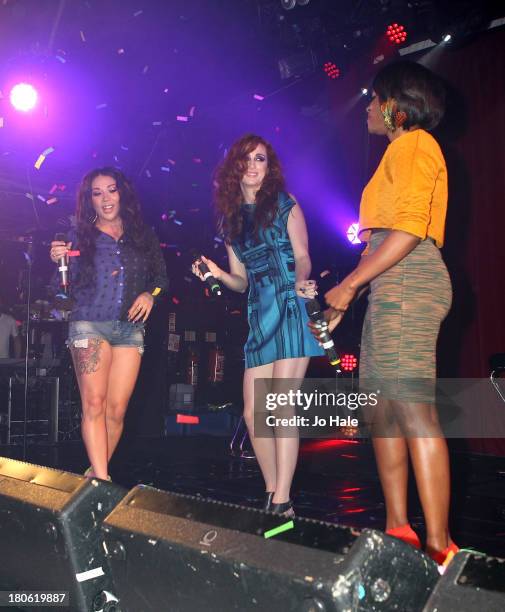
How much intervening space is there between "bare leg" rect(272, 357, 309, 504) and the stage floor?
1.40 ft

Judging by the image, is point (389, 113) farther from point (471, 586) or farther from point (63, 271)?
point (63, 271)

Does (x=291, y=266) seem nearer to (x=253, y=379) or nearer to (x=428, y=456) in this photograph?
(x=253, y=379)

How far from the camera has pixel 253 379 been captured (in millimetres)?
3074

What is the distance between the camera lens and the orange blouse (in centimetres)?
221

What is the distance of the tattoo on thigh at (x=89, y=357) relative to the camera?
3.46 meters

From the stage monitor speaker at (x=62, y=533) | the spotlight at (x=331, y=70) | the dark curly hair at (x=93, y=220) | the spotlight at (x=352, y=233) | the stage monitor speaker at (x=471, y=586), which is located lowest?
the stage monitor speaker at (x=62, y=533)

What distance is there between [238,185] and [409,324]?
4.33 ft

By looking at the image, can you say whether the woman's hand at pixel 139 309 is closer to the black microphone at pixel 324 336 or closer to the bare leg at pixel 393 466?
the black microphone at pixel 324 336

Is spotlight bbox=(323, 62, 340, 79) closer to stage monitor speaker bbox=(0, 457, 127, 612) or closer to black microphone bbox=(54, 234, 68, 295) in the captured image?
black microphone bbox=(54, 234, 68, 295)

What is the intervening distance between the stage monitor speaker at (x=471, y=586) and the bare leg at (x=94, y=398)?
102 inches

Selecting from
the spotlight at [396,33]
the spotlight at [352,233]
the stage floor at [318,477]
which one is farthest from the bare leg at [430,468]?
the spotlight at [352,233]

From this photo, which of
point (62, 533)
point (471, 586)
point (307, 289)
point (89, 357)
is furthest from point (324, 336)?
point (89, 357)

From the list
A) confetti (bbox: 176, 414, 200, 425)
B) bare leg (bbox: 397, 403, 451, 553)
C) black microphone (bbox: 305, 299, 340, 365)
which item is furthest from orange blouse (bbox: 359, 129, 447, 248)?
confetti (bbox: 176, 414, 200, 425)

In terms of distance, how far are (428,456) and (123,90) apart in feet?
20.5
